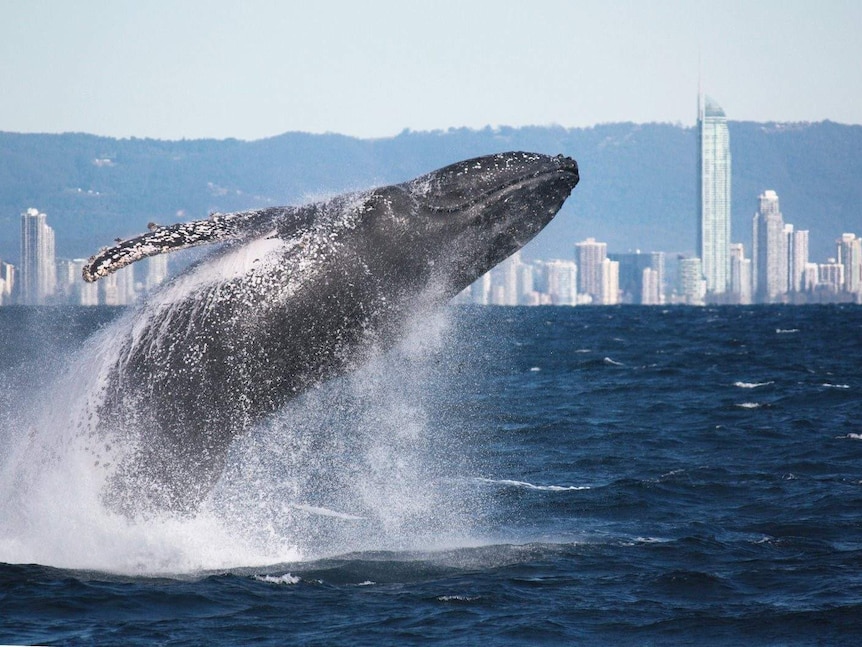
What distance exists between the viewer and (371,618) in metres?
10.4

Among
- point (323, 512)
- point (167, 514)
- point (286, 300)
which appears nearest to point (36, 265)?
point (323, 512)

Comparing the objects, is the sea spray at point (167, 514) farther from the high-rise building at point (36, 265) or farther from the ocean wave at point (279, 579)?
the high-rise building at point (36, 265)

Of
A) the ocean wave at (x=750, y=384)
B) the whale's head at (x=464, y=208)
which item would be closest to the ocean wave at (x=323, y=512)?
the whale's head at (x=464, y=208)

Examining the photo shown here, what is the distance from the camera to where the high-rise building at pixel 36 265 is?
4069 cm

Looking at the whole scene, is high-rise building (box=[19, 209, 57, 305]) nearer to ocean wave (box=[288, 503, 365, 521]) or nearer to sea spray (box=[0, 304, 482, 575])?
ocean wave (box=[288, 503, 365, 521])

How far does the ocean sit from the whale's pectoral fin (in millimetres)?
1528

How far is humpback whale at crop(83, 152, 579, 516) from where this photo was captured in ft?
37.2

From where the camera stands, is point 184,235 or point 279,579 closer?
point 184,235

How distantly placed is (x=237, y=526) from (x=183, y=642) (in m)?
3.79

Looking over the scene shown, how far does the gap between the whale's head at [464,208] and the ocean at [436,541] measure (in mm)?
806

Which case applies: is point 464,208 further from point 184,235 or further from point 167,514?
point 167,514

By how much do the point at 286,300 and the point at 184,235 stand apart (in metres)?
1.11

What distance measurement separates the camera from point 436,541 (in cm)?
1371

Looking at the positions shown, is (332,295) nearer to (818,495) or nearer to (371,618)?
(371,618)
